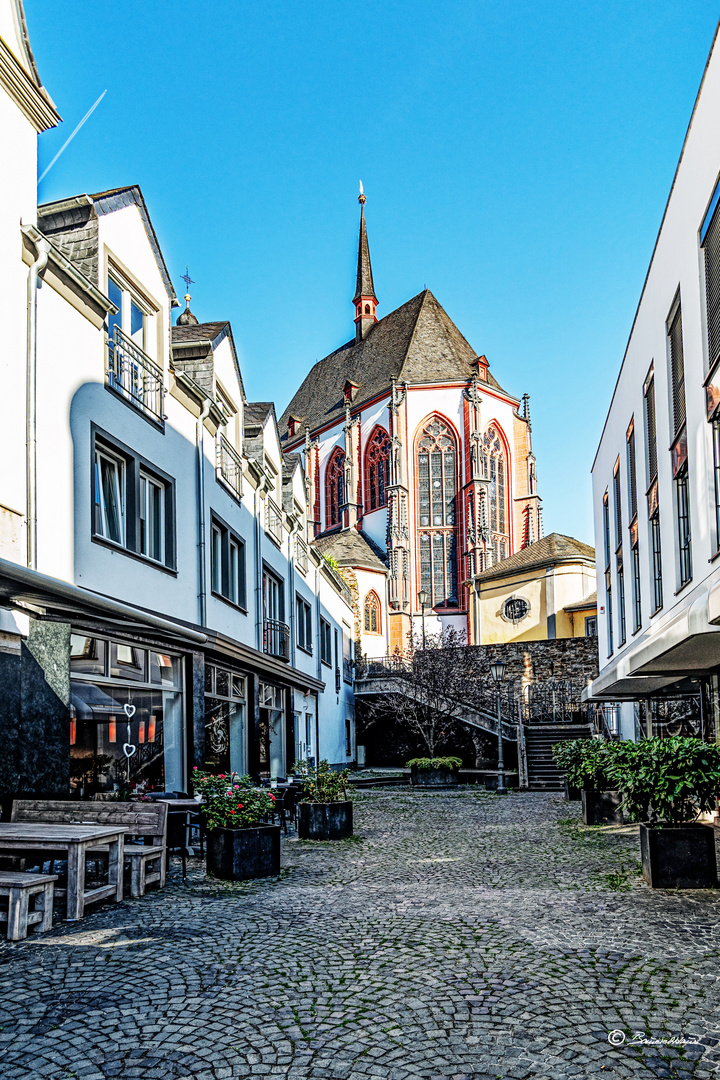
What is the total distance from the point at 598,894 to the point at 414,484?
49507 millimetres

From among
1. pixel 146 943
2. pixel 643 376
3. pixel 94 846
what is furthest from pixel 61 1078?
pixel 643 376

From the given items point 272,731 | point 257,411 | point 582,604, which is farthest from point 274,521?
point 582,604

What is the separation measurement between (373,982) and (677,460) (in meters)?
11.6

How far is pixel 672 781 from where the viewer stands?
335 inches

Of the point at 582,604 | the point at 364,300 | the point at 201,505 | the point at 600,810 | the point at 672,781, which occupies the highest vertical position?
the point at 364,300

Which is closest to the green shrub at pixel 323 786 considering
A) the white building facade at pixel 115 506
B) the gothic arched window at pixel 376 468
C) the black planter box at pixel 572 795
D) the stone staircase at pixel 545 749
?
the white building facade at pixel 115 506

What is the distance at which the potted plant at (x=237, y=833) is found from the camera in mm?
9094

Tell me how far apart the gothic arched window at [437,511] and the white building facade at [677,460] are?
31.7 metres

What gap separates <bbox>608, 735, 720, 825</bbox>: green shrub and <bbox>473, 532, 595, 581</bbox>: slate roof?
1483 inches

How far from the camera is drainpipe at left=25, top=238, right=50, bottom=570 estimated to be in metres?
9.53

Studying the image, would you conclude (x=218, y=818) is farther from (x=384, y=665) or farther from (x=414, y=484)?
(x=414, y=484)

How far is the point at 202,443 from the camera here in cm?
1549

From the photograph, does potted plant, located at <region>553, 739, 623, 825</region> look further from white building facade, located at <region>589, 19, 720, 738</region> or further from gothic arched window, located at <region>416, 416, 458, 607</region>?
gothic arched window, located at <region>416, 416, 458, 607</region>

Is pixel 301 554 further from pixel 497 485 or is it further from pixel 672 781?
pixel 497 485
